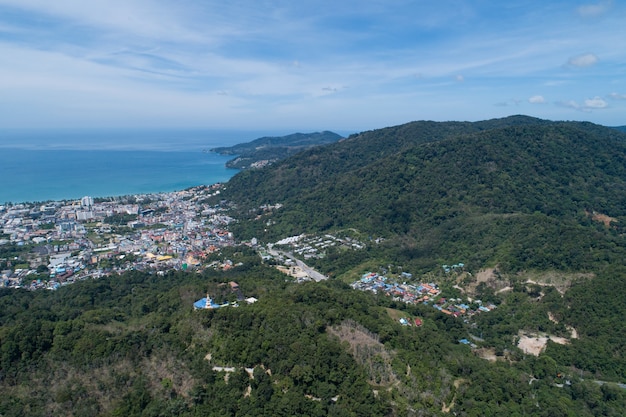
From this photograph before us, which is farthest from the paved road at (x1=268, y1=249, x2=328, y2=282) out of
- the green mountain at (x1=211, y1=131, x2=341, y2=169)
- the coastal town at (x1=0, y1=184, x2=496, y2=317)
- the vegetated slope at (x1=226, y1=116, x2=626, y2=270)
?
the green mountain at (x1=211, y1=131, x2=341, y2=169)

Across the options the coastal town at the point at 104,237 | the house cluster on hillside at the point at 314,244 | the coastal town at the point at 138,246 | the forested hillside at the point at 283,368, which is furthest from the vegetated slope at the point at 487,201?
the forested hillside at the point at 283,368

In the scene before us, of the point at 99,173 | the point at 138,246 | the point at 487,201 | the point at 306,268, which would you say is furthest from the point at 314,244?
the point at 99,173

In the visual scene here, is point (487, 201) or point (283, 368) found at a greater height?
point (487, 201)

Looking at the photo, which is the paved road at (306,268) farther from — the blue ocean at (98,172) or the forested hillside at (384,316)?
the blue ocean at (98,172)

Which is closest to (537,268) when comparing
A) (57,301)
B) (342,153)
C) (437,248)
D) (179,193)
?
(437,248)

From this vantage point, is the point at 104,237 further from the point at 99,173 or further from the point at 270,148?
the point at 270,148
